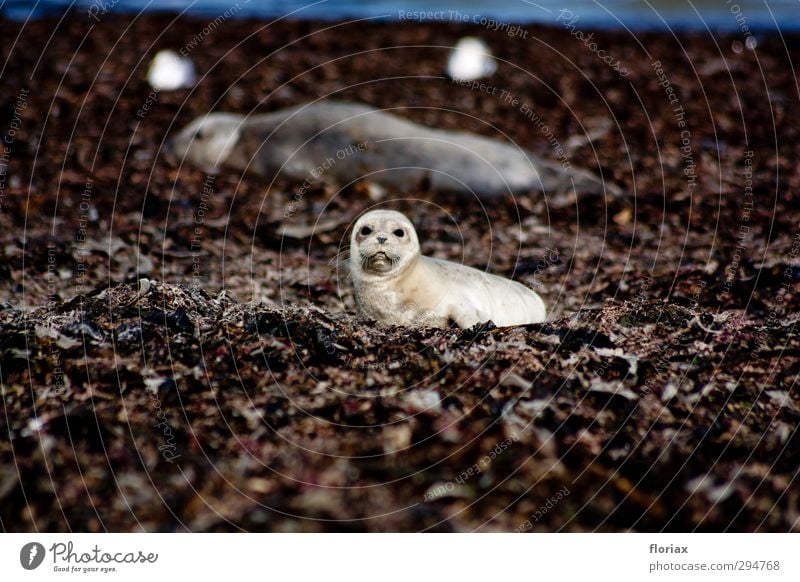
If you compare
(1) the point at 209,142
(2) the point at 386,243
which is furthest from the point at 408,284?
(1) the point at 209,142

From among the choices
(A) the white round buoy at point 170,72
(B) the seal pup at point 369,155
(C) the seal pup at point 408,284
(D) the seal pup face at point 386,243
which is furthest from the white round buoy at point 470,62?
(D) the seal pup face at point 386,243

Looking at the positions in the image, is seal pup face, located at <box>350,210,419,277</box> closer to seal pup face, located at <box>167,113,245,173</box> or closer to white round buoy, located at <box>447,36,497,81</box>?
seal pup face, located at <box>167,113,245,173</box>

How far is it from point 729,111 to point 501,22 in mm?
6873

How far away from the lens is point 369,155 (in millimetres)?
10172

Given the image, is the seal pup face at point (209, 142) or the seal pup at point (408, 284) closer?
the seal pup at point (408, 284)

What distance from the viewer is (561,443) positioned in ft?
14.7

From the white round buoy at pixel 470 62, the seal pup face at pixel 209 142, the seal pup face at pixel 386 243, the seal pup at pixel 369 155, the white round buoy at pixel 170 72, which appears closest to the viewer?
the seal pup face at pixel 386 243

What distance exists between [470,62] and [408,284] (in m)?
10.5

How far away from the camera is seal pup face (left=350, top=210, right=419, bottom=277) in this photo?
5371 millimetres

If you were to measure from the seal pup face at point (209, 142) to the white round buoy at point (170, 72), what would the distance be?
9.02 feet

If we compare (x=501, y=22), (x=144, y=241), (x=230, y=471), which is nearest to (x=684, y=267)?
(x=230, y=471)

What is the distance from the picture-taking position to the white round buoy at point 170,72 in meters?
13.3

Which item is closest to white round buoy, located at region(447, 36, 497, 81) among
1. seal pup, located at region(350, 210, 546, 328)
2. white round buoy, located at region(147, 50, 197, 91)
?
white round buoy, located at region(147, 50, 197, 91)

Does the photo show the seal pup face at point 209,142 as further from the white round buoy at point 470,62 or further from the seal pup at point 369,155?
the white round buoy at point 470,62
